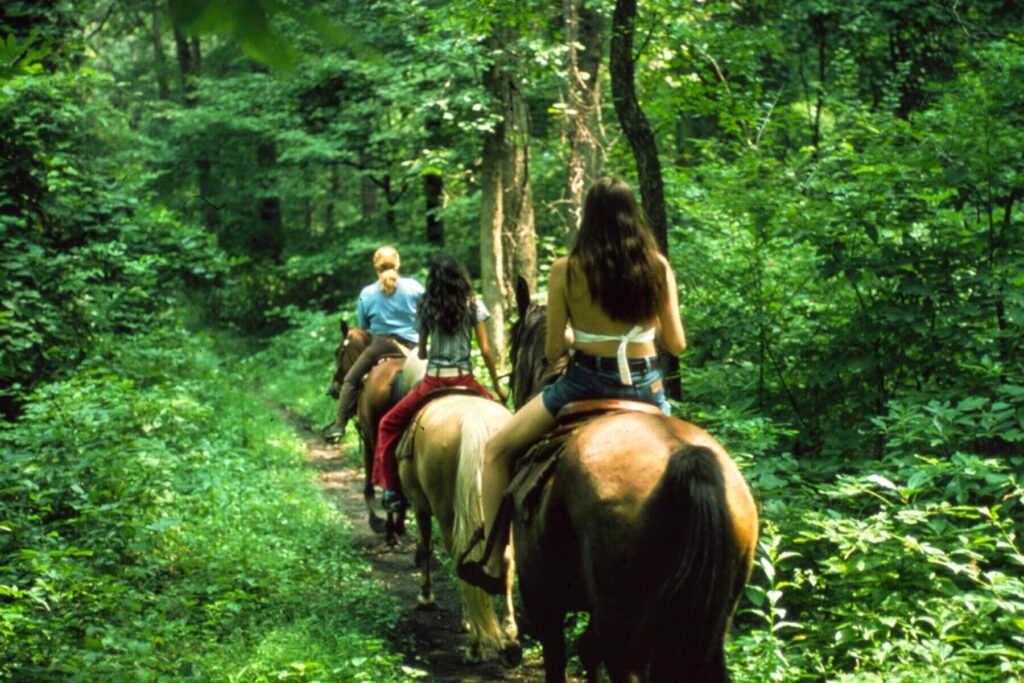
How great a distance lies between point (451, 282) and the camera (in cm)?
734

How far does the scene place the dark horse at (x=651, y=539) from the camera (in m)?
3.40

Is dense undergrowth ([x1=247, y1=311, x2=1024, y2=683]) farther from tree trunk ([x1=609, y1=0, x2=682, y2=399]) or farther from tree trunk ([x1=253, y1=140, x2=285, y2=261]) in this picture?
tree trunk ([x1=253, y1=140, x2=285, y2=261])

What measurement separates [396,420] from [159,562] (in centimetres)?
207

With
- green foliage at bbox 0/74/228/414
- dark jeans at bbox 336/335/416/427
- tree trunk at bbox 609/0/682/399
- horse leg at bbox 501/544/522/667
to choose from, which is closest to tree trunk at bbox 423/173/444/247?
green foliage at bbox 0/74/228/414

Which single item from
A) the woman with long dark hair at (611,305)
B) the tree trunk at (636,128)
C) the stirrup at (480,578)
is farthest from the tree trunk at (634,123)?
the woman with long dark hair at (611,305)

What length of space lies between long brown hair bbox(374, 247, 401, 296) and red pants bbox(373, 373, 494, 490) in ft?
6.37

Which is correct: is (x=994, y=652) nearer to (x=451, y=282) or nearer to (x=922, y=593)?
(x=922, y=593)

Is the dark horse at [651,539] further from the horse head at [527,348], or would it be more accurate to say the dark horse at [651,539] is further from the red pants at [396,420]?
the red pants at [396,420]

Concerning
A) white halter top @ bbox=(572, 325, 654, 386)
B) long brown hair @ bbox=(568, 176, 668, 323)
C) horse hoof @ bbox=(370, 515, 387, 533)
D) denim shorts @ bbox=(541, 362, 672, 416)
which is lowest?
horse hoof @ bbox=(370, 515, 387, 533)

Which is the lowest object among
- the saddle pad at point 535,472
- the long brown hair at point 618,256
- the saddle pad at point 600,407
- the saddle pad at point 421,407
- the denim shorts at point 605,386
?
the saddle pad at point 421,407

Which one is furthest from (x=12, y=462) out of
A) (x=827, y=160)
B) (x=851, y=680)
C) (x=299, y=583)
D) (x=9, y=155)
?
(x=827, y=160)

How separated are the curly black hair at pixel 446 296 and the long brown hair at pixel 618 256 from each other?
3.11 meters

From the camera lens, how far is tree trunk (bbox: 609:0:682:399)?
27.0ft

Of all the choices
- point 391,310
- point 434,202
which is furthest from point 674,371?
point 434,202
